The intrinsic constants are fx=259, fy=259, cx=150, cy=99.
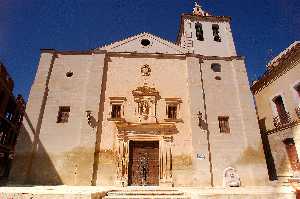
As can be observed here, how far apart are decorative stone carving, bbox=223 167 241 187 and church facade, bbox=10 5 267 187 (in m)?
0.11

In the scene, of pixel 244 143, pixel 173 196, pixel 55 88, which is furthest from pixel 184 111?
pixel 55 88

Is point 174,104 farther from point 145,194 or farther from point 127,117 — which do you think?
point 145,194

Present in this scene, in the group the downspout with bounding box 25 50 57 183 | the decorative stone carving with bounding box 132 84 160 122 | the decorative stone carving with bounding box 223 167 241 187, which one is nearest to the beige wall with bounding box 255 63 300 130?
the decorative stone carving with bounding box 223 167 241 187

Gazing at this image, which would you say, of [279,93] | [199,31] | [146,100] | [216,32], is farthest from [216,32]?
[146,100]

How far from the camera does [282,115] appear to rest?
696 inches

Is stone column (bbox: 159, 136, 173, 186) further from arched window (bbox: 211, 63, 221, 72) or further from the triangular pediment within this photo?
the triangular pediment

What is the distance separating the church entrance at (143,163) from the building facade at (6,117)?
1081 cm

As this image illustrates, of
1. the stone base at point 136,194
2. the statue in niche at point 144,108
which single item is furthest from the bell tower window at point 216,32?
the stone base at point 136,194

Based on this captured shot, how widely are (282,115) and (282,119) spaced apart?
286 millimetres

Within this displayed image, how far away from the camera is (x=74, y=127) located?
15180 millimetres

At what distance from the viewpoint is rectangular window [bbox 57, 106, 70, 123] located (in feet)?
51.1

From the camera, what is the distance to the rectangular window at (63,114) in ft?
51.1

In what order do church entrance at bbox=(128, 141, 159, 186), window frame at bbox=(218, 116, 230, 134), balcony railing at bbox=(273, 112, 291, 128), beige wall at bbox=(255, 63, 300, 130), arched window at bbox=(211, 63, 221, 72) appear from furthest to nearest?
arched window at bbox=(211, 63, 221, 72) → balcony railing at bbox=(273, 112, 291, 128) → beige wall at bbox=(255, 63, 300, 130) → window frame at bbox=(218, 116, 230, 134) → church entrance at bbox=(128, 141, 159, 186)

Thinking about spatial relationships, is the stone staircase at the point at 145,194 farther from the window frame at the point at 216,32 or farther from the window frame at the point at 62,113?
the window frame at the point at 216,32
